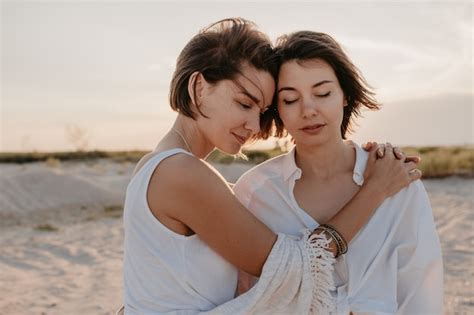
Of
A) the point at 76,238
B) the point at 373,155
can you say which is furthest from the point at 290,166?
the point at 76,238

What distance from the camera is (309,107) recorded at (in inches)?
116

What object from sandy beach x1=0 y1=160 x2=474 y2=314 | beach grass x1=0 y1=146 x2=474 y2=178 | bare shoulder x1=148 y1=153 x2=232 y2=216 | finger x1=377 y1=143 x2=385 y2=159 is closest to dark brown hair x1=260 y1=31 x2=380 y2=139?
finger x1=377 y1=143 x2=385 y2=159

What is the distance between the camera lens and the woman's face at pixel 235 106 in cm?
266

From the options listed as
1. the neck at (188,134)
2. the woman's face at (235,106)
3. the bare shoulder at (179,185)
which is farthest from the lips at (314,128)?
A: the bare shoulder at (179,185)

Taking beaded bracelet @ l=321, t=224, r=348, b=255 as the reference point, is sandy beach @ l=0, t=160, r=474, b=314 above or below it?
below

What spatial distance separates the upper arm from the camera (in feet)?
8.48

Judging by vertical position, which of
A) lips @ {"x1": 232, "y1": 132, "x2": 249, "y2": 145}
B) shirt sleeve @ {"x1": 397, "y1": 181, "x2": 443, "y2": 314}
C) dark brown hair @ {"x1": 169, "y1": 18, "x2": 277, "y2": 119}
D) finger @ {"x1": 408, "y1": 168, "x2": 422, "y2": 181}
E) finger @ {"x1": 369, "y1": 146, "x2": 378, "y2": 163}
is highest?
dark brown hair @ {"x1": 169, "y1": 18, "x2": 277, "y2": 119}

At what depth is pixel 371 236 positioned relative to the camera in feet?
9.93

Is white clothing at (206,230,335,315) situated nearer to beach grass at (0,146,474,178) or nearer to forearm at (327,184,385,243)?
forearm at (327,184,385,243)

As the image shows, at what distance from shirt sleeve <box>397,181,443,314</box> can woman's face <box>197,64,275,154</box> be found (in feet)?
2.88

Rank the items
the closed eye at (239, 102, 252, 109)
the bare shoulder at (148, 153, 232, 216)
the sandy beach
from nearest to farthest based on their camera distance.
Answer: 1. the bare shoulder at (148, 153, 232, 216)
2. the closed eye at (239, 102, 252, 109)
3. the sandy beach

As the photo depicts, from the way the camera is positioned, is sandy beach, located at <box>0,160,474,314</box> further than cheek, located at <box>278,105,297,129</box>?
Yes

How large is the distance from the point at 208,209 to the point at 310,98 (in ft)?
2.47

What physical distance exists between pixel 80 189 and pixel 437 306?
8957 millimetres
